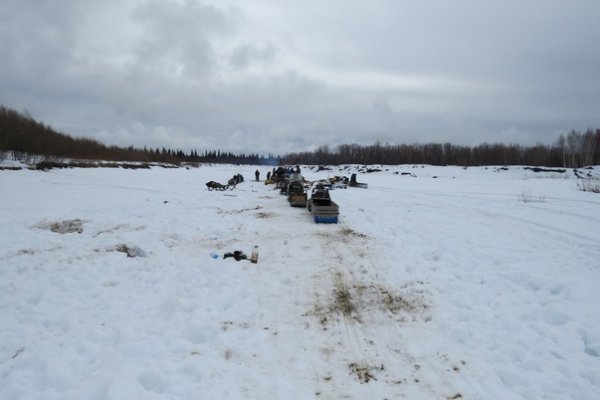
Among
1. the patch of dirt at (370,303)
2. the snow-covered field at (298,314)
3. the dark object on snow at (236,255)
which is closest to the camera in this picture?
the snow-covered field at (298,314)

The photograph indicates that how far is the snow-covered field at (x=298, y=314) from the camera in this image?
4.56m

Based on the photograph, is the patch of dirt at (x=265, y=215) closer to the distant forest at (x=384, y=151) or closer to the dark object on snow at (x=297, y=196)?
the dark object on snow at (x=297, y=196)

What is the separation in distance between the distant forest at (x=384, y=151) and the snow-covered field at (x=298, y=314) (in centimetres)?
5624

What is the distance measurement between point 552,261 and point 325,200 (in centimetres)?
854

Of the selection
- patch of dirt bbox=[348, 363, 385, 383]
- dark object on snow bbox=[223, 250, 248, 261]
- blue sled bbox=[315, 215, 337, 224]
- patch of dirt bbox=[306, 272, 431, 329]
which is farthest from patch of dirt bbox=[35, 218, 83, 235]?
patch of dirt bbox=[348, 363, 385, 383]

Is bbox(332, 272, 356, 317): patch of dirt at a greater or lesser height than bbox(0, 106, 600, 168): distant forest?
lesser

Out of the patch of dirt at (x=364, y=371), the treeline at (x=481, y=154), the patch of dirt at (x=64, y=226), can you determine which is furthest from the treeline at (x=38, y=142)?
the treeline at (x=481, y=154)

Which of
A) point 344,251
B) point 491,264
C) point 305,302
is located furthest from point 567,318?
point 344,251

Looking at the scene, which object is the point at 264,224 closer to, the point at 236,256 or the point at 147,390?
the point at 236,256

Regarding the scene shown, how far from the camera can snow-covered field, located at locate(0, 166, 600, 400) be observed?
4562 millimetres

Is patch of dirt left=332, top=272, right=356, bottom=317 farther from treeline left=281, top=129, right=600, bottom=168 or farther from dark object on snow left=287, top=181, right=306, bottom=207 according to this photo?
treeline left=281, top=129, right=600, bottom=168

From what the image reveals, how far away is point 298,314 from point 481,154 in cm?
11189

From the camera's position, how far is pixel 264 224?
45.0 ft

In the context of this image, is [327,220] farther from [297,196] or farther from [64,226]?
[64,226]
